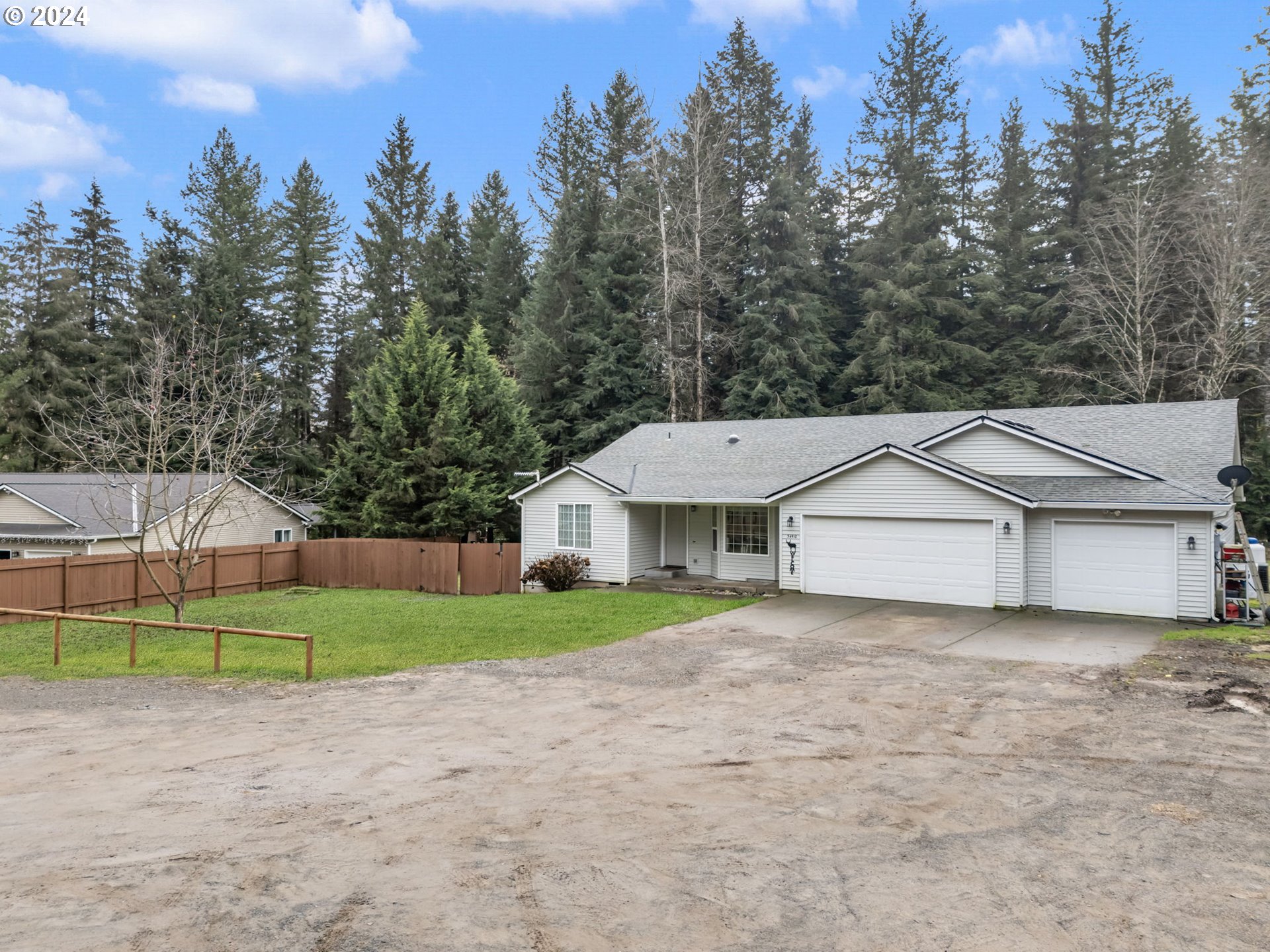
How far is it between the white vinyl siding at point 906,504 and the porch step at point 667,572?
3.65 metres

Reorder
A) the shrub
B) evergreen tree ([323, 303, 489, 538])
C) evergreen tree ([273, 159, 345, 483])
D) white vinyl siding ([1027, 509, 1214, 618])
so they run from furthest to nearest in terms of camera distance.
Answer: evergreen tree ([273, 159, 345, 483]) → evergreen tree ([323, 303, 489, 538]) → the shrub → white vinyl siding ([1027, 509, 1214, 618])

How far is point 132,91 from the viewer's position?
24.9 meters

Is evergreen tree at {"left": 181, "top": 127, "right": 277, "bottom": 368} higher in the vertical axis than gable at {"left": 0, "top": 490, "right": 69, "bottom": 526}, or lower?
higher

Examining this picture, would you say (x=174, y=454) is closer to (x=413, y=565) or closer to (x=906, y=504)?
(x=413, y=565)

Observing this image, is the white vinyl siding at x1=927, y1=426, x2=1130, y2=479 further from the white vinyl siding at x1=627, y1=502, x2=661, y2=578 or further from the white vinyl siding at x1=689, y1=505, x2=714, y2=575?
the white vinyl siding at x1=627, y1=502, x2=661, y2=578

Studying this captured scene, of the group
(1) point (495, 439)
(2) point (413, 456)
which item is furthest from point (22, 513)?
(1) point (495, 439)

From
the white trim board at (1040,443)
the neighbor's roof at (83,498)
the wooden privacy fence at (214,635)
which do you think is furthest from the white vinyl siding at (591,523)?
the wooden privacy fence at (214,635)

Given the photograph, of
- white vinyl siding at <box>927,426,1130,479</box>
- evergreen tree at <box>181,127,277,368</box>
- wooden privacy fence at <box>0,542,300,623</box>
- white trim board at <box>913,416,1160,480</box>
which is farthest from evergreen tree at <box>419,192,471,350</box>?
white vinyl siding at <box>927,426,1130,479</box>

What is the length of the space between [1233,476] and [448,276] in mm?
32437

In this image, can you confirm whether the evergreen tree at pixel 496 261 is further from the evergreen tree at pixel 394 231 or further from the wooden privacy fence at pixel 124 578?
the wooden privacy fence at pixel 124 578

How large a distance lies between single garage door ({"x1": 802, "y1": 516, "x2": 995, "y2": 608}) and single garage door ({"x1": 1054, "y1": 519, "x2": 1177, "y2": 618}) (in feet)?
4.55

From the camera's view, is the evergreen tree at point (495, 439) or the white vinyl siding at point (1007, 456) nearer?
the white vinyl siding at point (1007, 456)

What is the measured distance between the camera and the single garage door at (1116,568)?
14.5 meters

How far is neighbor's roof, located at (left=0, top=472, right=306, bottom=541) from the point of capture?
73.2ft
